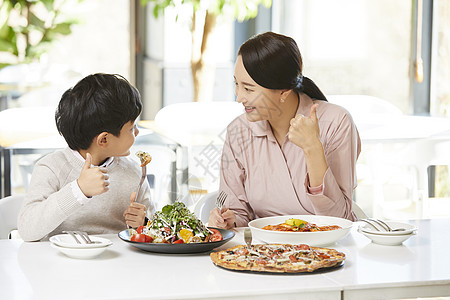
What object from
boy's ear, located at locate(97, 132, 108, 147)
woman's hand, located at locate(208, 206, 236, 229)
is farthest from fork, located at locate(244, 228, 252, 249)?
boy's ear, located at locate(97, 132, 108, 147)

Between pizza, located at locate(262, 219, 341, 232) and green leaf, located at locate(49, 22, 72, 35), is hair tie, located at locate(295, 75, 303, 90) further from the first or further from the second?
green leaf, located at locate(49, 22, 72, 35)

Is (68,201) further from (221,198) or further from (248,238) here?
(221,198)

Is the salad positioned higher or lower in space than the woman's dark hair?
lower

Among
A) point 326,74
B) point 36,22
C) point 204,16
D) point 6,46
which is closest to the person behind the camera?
point 204,16

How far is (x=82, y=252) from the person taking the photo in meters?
1.35

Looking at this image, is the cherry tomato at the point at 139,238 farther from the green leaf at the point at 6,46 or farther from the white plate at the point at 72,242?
the green leaf at the point at 6,46

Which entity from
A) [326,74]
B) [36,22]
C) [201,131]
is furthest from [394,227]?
[36,22]

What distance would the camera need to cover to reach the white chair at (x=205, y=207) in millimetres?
2006

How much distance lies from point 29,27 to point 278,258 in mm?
4935

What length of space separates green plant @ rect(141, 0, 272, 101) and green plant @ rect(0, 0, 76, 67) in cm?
149

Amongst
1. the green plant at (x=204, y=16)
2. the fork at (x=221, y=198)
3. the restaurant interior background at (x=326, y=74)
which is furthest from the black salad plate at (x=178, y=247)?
the green plant at (x=204, y=16)

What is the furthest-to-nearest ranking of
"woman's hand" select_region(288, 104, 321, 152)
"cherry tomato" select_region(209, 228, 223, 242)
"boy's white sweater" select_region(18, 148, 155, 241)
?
1. "woman's hand" select_region(288, 104, 321, 152)
2. "boy's white sweater" select_region(18, 148, 155, 241)
3. "cherry tomato" select_region(209, 228, 223, 242)

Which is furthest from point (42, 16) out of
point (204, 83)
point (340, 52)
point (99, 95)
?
point (99, 95)

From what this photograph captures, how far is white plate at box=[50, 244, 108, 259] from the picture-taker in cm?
135
